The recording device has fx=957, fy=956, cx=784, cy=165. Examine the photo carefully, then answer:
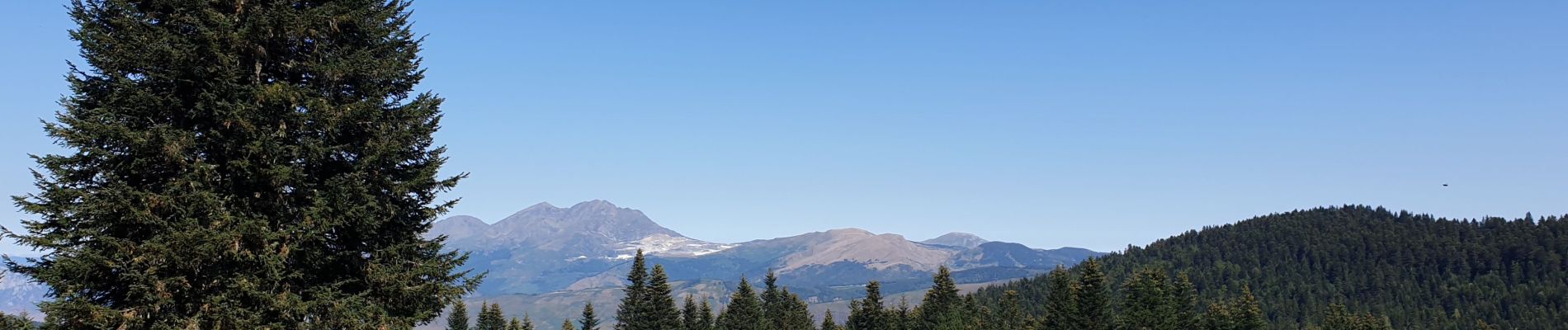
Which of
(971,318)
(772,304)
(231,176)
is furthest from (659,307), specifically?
(231,176)

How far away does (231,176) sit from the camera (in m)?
15.3

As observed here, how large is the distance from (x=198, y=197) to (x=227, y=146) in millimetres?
891

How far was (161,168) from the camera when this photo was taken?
1515 cm

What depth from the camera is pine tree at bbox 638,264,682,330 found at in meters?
90.4

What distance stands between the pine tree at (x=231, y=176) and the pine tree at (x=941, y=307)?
97.7 metres

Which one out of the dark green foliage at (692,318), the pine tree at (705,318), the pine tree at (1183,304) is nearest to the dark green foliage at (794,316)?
the pine tree at (705,318)

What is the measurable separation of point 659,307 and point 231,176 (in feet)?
252

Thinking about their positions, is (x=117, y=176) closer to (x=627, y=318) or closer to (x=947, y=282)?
(x=627, y=318)

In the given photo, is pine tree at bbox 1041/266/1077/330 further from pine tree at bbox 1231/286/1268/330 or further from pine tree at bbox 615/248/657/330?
pine tree at bbox 615/248/657/330

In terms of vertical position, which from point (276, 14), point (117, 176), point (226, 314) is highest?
point (276, 14)

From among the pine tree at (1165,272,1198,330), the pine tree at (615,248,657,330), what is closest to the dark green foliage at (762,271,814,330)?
the pine tree at (615,248,657,330)

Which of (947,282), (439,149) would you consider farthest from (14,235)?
(947,282)

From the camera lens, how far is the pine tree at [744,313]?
11419 cm

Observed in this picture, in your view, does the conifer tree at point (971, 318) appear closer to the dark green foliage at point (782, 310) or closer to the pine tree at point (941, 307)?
the pine tree at point (941, 307)
